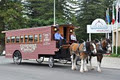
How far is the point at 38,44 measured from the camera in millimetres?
17859

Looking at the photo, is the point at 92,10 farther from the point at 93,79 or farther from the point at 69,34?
the point at 93,79

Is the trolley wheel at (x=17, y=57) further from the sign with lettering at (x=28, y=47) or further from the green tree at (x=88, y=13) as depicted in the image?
the green tree at (x=88, y=13)

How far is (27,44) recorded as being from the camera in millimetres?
18734

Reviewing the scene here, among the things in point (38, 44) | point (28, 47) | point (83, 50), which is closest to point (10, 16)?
point (28, 47)

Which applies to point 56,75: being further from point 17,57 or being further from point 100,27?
point 100,27

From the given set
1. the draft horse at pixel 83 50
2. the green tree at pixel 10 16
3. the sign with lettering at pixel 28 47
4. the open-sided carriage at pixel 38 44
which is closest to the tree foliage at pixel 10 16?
the green tree at pixel 10 16

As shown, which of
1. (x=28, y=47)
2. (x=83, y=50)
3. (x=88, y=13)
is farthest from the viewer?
(x=88, y=13)

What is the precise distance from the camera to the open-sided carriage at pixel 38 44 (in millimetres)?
16703

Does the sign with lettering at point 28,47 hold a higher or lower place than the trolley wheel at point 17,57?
higher

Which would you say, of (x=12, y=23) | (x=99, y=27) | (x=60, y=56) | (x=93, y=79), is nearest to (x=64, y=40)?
(x=60, y=56)

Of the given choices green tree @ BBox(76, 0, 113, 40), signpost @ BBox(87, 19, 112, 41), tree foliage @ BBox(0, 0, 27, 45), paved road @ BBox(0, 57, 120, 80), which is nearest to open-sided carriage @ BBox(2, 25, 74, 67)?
paved road @ BBox(0, 57, 120, 80)

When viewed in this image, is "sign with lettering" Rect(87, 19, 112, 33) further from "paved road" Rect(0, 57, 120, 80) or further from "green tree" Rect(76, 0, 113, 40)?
"green tree" Rect(76, 0, 113, 40)

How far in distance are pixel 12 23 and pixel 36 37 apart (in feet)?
82.3

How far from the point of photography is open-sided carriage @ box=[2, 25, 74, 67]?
1670cm
